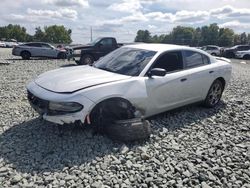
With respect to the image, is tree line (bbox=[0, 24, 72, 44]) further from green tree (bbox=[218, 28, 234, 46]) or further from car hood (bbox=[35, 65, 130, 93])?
car hood (bbox=[35, 65, 130, 93])

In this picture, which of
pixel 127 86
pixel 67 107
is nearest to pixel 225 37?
pixel 127 86

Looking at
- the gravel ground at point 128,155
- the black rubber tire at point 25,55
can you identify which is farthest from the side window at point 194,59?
the black rubber tire at point 25,55

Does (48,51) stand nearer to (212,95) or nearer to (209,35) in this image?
(212,95)

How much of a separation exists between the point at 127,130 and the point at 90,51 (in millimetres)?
12443

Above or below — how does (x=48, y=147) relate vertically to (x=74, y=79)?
below

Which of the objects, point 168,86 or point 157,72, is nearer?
point 157,72

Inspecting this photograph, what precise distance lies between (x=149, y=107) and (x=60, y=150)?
5.69 ft

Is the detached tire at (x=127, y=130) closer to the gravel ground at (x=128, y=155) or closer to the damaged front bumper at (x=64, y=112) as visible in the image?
the gravel ground at (x=128, y=155)

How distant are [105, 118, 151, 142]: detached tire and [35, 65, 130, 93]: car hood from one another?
2.34 feet

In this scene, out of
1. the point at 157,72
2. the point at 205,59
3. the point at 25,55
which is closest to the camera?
the point at 157,72

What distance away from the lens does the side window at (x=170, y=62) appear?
5.39 m

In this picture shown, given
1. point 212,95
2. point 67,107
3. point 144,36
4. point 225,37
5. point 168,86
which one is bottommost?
point 212,95

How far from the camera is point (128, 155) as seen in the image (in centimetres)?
414

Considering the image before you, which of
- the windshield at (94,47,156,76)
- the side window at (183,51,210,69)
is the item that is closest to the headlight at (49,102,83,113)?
the windshield at (94,47,156,76)
